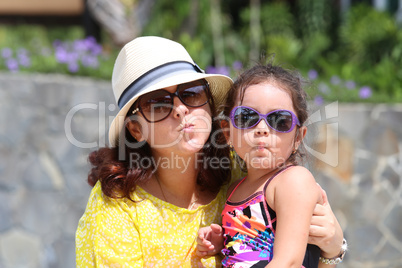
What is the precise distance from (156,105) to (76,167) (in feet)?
9.39

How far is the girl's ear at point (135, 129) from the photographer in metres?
2.03

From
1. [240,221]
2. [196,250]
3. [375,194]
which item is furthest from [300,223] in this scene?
[375,194]

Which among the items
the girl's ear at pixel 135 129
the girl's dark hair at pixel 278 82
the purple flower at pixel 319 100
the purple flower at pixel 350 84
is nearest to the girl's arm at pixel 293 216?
the girl's dark hair at pixel 278 82

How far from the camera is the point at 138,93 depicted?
1.90m

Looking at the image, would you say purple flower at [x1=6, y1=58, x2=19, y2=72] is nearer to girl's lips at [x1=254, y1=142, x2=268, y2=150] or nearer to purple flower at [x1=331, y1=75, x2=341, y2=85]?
purple flower at [x1=331, y1=75, x2=341, y2=85]

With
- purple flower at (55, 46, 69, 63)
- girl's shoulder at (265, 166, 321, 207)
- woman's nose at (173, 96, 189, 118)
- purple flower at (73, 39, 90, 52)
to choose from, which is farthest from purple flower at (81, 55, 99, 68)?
girl's shoulder at (265, 166, 321, 207)

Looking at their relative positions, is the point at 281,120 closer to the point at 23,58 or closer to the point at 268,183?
the point at 268,183

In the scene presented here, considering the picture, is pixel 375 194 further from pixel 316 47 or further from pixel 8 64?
pixel 8 64

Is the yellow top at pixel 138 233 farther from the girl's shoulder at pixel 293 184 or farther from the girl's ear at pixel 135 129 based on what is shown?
the girl's shoulder at pixel 293 184

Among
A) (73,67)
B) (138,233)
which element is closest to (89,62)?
(73,67)

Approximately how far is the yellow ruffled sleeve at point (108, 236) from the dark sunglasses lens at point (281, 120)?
0.61 meters

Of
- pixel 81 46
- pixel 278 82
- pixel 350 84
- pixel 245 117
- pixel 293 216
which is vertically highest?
pixel 81 46

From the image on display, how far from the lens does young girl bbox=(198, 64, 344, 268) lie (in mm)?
1664

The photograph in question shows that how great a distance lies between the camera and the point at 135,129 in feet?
6.72
